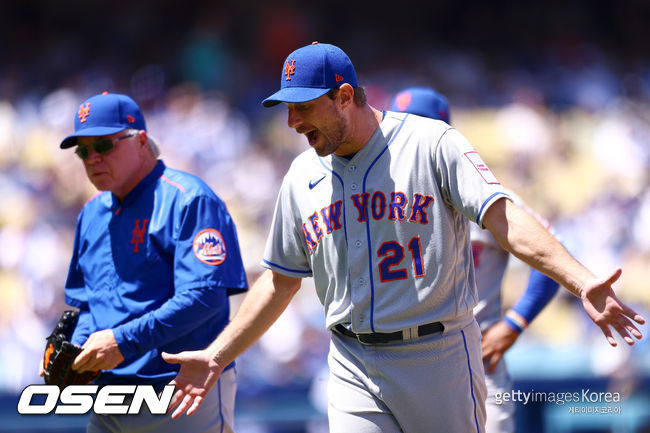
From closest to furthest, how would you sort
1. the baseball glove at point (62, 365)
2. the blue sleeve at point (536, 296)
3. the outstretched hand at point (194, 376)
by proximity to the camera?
the outstretched hand at point (194, 376), the baseball glove at point (62, 365), the blue sleeve at point (536, 296)

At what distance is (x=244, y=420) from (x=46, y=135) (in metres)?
4.53

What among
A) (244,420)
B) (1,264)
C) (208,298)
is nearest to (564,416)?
(244,420)

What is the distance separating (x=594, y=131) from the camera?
981 cm

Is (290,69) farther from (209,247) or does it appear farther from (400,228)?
(209,247)

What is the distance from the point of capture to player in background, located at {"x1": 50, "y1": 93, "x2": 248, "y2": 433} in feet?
10.9

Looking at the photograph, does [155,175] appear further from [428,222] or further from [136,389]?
[428,222]

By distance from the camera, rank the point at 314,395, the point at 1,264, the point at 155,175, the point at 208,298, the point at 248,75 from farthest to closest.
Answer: the point at 248,75, the point at 1,264, the point at 314,395, the point at 155,175, the point at 208,298

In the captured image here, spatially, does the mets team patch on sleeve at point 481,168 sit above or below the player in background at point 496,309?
above

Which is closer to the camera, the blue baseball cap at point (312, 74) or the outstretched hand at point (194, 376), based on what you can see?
the blue baseball cap at point (312, 74)

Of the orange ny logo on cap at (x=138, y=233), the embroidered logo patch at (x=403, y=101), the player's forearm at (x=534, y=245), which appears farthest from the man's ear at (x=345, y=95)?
the embroidered logo patch at (x=403, y=101)

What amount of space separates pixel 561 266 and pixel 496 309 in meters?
1.48

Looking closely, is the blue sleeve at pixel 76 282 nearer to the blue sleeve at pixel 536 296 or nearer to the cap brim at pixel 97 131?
the cap brim at pixel 97 131

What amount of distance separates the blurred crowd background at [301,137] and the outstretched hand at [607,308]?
168 inches

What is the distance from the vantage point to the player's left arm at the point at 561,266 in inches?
93.4
